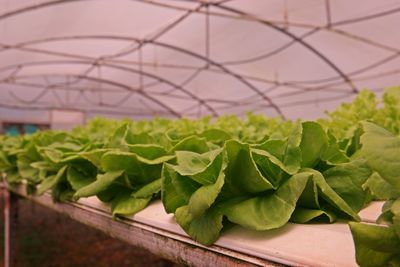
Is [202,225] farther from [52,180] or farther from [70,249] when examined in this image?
[70,249]

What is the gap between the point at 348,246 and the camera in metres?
0.74

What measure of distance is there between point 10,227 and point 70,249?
1.40 metres

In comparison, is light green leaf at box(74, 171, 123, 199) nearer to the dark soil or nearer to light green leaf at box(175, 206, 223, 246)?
light green leaf at box(175, 206, 223, 246)

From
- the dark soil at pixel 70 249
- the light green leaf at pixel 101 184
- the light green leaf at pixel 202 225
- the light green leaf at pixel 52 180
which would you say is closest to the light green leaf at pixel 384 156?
the light green leaf at pixel 202 225

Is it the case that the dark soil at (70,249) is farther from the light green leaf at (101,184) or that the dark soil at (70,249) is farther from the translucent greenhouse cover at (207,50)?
the translucent greenhouse cover at (207,50)

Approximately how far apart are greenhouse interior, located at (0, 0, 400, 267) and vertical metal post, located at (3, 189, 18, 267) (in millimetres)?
18

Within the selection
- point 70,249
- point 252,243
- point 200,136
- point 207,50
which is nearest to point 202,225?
point 252,243

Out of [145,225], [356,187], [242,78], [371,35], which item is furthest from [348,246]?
[242,78]

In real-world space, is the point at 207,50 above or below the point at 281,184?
above

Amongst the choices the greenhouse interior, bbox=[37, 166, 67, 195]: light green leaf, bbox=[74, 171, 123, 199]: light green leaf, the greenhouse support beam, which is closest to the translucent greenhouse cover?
the greenhouse interior

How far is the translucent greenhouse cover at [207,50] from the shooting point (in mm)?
7297

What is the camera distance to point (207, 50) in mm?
8570

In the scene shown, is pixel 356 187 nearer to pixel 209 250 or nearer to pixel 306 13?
pixel 209 250

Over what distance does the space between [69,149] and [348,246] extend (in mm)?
1571
